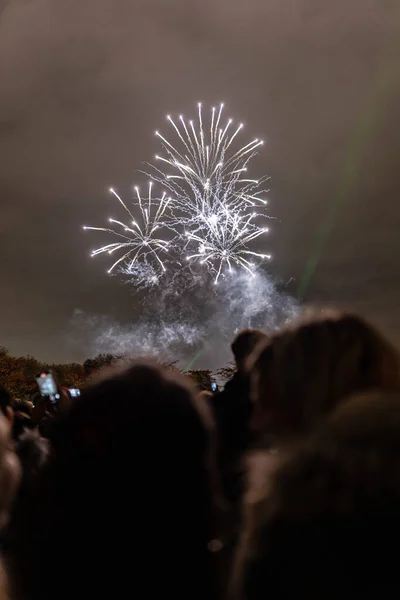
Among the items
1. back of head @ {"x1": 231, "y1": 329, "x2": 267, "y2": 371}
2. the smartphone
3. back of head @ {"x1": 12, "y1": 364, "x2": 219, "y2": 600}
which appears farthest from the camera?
the smartphone

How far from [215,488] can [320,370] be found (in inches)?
34.4

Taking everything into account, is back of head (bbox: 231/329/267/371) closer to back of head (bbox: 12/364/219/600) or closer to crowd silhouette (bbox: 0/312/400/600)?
crowd silhouette (bbox: 0/312/400/600)

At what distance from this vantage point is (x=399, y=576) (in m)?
0.98

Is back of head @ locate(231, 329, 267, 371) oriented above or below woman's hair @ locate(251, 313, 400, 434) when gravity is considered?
above

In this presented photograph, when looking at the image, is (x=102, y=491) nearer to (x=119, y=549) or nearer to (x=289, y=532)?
(x=119, y=549)

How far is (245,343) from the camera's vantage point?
6211 millimetres

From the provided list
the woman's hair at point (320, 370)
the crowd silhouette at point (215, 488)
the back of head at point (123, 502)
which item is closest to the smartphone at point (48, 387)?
the crowd silhouette at point (215, 488)

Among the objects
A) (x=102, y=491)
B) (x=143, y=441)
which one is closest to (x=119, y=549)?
(x=102, y=491)

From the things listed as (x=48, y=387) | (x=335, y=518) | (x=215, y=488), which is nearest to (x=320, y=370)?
(x=215, y=488)

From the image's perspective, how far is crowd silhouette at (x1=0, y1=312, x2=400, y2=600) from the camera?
105 cm

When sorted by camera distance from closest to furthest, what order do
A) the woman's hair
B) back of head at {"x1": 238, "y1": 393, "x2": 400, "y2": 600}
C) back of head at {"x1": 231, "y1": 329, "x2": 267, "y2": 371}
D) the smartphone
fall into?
1. back of head at {"x1": 238, "y1": 393, "x2": 400, "y2": 600}
2. the woman's hair
3. back of head at {"x1": 231, "y1": 329, "x2": 267, "y2": 371}
4. the smartphone

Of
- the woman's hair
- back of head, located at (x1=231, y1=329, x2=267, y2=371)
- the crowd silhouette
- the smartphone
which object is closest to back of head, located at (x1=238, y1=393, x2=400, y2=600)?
the crowd silhouette

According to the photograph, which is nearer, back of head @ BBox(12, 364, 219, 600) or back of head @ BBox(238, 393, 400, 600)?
→ back of head @ BBox(238, 393, 400, 600)

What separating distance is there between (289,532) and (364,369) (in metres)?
1.73
